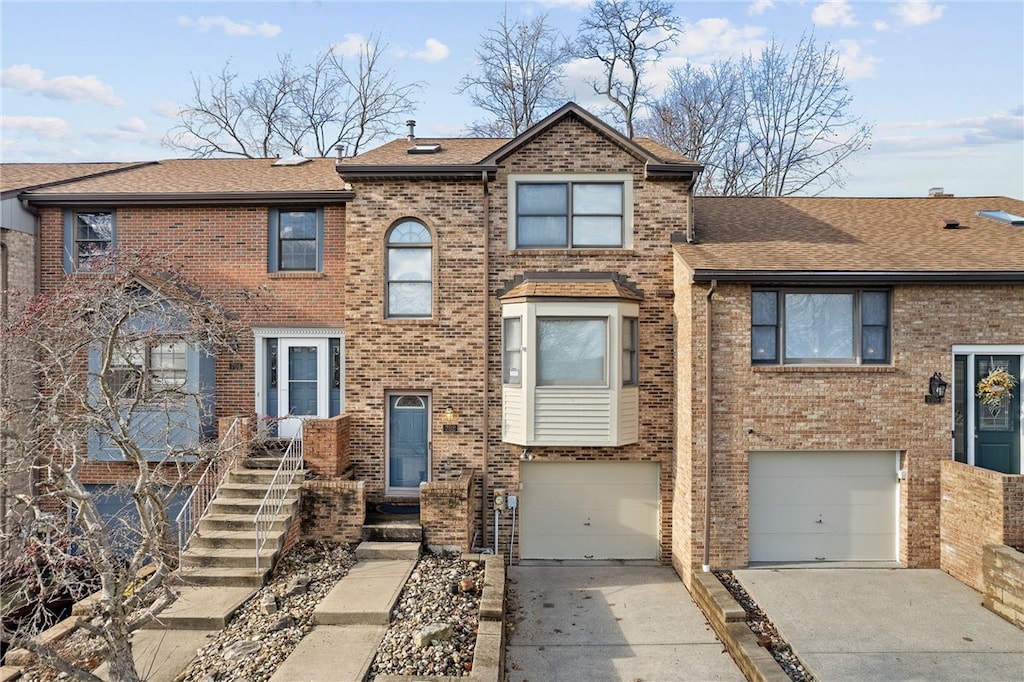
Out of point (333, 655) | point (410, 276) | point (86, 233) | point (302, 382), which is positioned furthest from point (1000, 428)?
point (86, 233)

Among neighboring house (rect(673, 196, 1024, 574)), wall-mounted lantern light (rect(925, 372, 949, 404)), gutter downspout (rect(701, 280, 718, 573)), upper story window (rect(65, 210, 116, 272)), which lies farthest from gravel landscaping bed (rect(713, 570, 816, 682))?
upper story window (rect(65, 210, 116, 272))

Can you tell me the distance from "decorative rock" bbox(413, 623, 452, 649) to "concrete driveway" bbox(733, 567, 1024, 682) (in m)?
4.11

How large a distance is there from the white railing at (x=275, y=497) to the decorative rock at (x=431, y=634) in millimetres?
2845

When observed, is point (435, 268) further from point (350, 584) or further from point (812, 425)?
point (812, 425)

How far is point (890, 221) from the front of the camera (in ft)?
39.8

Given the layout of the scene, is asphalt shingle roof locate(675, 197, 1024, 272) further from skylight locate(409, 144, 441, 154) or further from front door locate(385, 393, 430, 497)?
front door locate(385, 393, 430, 497)

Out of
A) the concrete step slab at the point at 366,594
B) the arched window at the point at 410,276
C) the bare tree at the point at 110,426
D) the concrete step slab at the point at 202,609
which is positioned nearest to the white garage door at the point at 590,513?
the concrete step slab at the point at 366,594

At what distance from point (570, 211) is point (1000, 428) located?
772 centimetres

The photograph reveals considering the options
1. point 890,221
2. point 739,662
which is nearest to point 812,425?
point 739,662

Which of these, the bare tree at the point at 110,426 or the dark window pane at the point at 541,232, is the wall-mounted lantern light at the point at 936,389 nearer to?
the dark window pane at the point at 541,232

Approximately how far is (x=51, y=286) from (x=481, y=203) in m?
7.97

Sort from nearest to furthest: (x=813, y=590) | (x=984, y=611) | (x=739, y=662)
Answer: (x=739, y=662) < (x=984, y=611) < (x=813, y=590)

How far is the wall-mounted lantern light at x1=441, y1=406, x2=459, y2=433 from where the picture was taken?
36.4 feet

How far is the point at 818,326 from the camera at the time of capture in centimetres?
1012
